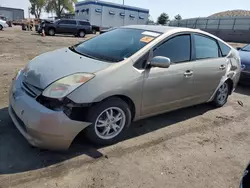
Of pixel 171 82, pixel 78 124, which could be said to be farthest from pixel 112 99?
pixel 171 82

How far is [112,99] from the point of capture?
121 inches

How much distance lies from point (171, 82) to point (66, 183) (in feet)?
6.79

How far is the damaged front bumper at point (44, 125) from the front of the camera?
2648 mm

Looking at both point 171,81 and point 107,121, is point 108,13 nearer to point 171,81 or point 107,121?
point 171,81

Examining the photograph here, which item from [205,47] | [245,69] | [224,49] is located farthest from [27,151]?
[245,69]

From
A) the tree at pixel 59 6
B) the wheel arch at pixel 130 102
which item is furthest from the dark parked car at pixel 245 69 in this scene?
the tree at pixel 59 6

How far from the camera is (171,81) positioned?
3.66 meters

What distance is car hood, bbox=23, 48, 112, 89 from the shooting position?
293 centimetres

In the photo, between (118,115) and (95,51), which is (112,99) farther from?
(95,51)

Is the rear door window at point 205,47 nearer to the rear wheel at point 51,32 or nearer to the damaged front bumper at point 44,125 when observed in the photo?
the damaged front bumper at point 44,125

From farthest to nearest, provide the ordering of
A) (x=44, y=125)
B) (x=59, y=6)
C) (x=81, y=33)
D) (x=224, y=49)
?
(x=59, y=6) < (x=81, y=33) < (x=224, y=49) < (x=44, y=125)

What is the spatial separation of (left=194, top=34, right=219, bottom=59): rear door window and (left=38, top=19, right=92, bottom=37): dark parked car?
21377mm

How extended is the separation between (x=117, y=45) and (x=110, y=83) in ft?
3.07

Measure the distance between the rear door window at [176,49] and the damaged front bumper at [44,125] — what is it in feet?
5.26
